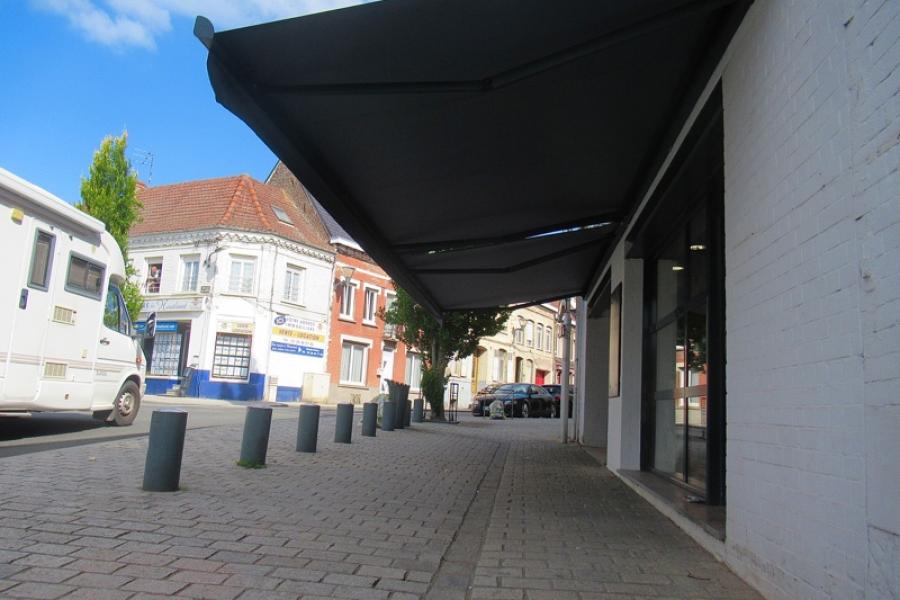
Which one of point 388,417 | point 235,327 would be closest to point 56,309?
point 388,417

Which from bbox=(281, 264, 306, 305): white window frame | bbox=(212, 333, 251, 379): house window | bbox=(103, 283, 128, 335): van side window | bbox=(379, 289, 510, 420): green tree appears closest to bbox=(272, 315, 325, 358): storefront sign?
bbox=(281, 264, 306, 305): white window frame

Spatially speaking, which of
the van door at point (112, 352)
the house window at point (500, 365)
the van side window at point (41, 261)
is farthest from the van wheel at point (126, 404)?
the house window at point (500, 365)

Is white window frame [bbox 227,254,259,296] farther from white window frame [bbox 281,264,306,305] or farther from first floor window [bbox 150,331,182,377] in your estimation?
first floor window [bbox 150,331,182,377]

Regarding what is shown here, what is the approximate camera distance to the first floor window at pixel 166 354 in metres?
29.1

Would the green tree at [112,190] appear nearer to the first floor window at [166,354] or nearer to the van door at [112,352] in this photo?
the first floor window at [166,354]

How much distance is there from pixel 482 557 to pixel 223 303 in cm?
2581

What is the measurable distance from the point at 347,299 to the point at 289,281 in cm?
363

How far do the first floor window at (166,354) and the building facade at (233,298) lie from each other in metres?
0.04

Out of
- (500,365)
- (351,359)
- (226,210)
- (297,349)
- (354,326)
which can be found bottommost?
(351,359)

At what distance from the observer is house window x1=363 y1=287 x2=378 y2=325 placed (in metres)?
34.1

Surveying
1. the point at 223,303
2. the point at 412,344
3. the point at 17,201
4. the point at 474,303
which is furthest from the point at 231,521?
the point at 223,303

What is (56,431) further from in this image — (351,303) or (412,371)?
(412,371)

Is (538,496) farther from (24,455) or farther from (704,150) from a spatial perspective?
(24,455)

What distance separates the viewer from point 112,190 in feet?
71.6
